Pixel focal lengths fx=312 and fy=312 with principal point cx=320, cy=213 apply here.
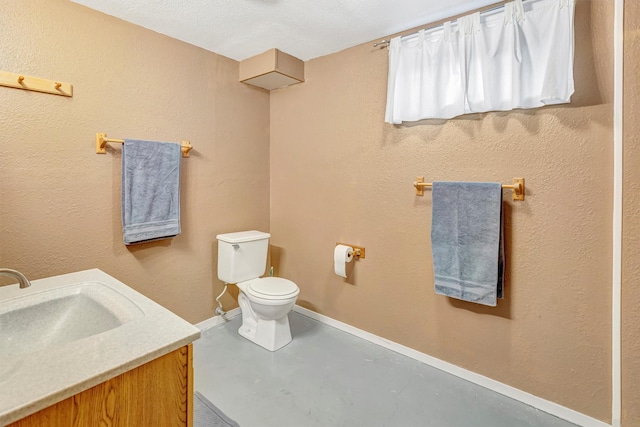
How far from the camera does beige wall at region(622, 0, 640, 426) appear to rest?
135 centimetres

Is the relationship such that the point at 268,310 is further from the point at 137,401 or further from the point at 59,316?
the point at 137,401

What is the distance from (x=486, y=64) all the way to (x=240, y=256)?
2.01 meters

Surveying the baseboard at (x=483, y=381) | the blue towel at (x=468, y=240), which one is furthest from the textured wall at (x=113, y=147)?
the blue towel at (x=468, y=240)

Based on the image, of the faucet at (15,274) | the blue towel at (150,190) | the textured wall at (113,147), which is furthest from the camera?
the blue towel at (150,190)

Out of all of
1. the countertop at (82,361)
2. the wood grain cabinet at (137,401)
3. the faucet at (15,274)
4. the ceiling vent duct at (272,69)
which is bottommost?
the wood grain cabinet at (137,401)

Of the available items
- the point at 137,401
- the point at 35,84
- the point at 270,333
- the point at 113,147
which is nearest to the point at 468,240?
the point at 270,333

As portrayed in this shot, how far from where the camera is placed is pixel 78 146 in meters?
1.81

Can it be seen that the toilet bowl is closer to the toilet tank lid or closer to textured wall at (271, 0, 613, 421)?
the toilet tank lid

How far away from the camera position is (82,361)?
79cm

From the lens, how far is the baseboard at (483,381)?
1591 mm

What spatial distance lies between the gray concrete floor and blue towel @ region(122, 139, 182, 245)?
0.88 metres

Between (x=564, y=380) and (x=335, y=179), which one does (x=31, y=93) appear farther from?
(x=564, y=380)

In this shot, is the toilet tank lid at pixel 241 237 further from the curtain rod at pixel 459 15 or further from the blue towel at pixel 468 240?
the curtain rod at pixel 459 15

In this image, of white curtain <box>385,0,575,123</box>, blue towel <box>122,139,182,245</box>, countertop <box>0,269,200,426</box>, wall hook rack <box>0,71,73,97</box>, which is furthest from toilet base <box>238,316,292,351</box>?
wall hook rack <box>0,71,73,97</box>
